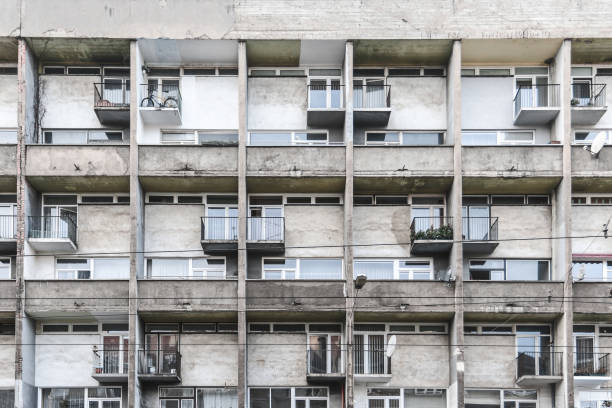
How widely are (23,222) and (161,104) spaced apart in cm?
578

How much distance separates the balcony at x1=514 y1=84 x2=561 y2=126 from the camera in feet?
93.0

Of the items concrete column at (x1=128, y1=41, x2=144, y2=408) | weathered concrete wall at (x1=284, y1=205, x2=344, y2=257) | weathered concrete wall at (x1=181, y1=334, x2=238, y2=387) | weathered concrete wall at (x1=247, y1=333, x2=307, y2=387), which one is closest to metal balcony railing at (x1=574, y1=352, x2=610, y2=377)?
weathered concrete wall at (x1=284, y1=205, x2=344, y2=257)

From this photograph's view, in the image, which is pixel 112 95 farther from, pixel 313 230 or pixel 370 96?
pixel 370 96

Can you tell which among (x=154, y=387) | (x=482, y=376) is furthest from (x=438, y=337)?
(x=154, y=387)

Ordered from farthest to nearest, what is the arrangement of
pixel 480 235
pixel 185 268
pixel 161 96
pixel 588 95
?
pixel 588 95, pixel 161 96, pixel 185 268, pixel 480 235

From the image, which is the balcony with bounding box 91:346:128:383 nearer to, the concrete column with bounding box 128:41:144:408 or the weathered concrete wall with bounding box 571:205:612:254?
the concrete column with bounding box 128:41:144:408

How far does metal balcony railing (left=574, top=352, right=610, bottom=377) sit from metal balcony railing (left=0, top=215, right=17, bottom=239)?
18.3 metres

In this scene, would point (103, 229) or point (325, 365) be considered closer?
point (325, 365)

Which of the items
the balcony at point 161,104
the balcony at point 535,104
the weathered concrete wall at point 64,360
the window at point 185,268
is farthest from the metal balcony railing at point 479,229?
the weathered concrete wall at point 64,360

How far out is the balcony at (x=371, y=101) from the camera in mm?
28609

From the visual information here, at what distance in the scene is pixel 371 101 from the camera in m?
29.0

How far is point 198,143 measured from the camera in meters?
29.1

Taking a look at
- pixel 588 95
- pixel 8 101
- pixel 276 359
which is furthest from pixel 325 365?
pixel 8 101

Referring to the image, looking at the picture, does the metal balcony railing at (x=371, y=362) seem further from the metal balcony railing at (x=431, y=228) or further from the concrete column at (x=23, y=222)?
the concrete column at (x=23, y=222)
